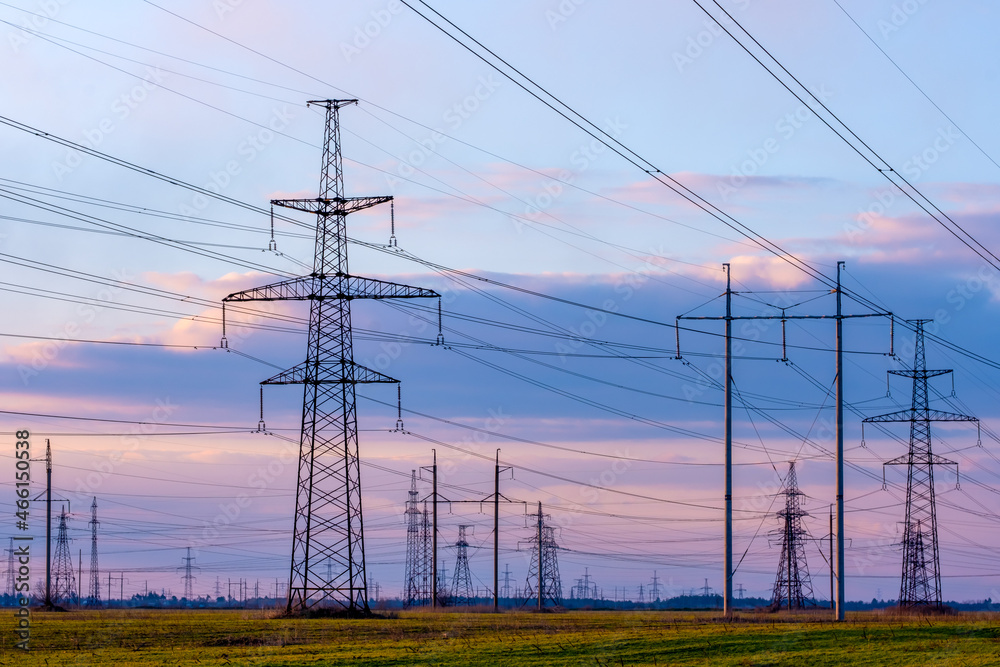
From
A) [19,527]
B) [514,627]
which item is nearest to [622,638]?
[514,627]

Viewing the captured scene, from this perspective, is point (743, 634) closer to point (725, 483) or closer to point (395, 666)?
point (725, 483)

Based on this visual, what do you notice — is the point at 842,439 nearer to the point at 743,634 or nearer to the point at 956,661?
the point at 743,634

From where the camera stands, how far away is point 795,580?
105 m

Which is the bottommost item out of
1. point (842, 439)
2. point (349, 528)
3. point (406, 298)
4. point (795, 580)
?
point (795, 580)

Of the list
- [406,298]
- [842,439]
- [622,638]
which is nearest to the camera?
[622,638]

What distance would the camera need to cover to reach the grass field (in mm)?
36375

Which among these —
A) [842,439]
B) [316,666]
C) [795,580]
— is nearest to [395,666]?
[316,666]

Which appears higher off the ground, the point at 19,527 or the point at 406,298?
the point at 406,298

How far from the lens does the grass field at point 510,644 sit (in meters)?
36.4

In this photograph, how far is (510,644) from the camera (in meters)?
40.9

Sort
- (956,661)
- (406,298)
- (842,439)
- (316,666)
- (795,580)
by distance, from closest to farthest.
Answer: (316,666), (956,661), (406,298), (842,439), (795,580)

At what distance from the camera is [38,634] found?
4894 centimetres

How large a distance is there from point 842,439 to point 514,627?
1733 centimetres

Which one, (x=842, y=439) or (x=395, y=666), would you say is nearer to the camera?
(x=395, y=666)
